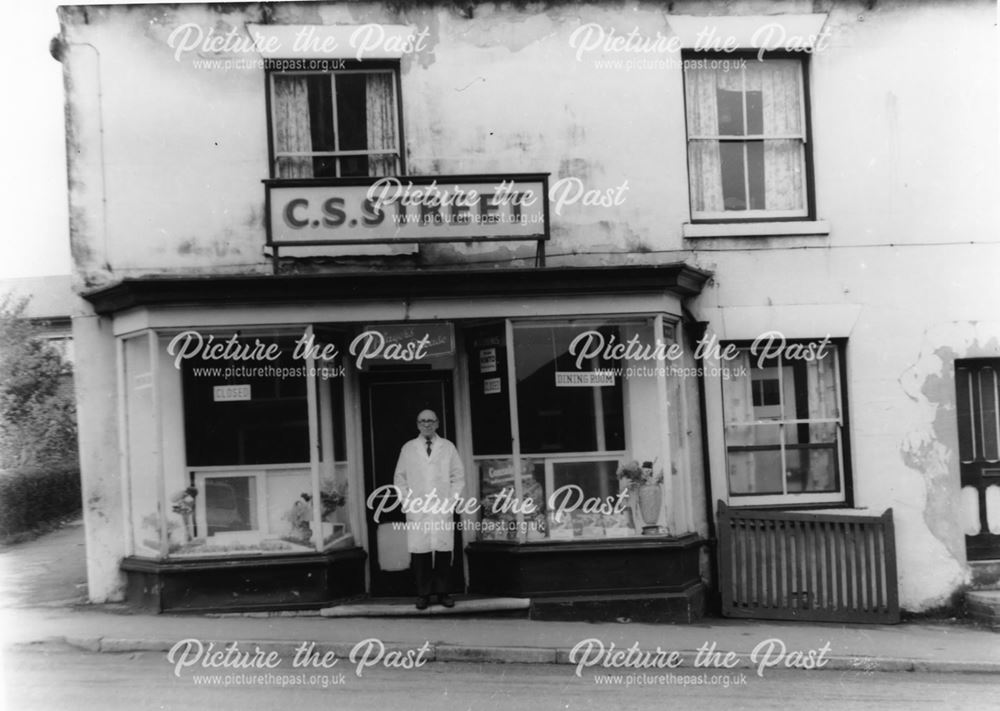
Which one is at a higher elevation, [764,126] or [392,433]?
[764,126]

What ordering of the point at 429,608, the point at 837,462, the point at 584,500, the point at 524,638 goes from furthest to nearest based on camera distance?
the point at 837,462 < the point at 584,500 < the point at 429,608 < the point at 524,638

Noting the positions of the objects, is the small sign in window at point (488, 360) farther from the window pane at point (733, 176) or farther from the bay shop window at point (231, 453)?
the window pane at point (733, 176)

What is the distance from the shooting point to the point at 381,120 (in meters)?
11.2

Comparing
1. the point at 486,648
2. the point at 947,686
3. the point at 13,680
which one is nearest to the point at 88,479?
the point at 13,680

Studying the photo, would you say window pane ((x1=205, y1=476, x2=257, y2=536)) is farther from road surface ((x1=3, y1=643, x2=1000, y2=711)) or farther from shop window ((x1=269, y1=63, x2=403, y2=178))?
shop window ((x1=269, y1=63, x2=403, y2=178))

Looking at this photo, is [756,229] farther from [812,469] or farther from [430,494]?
[430,494]

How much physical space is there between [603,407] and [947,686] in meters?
4.12

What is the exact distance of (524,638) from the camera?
9.39 meters

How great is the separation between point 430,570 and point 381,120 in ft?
15.3

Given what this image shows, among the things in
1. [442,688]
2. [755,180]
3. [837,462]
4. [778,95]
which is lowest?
[442,688]

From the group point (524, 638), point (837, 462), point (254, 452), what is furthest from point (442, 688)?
point (837, 462)

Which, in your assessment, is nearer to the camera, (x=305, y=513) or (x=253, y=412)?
(x=305, y=513)

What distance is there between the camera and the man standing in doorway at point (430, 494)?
33.6 ft

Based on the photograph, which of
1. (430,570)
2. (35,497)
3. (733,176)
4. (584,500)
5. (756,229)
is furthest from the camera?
(35,497)
